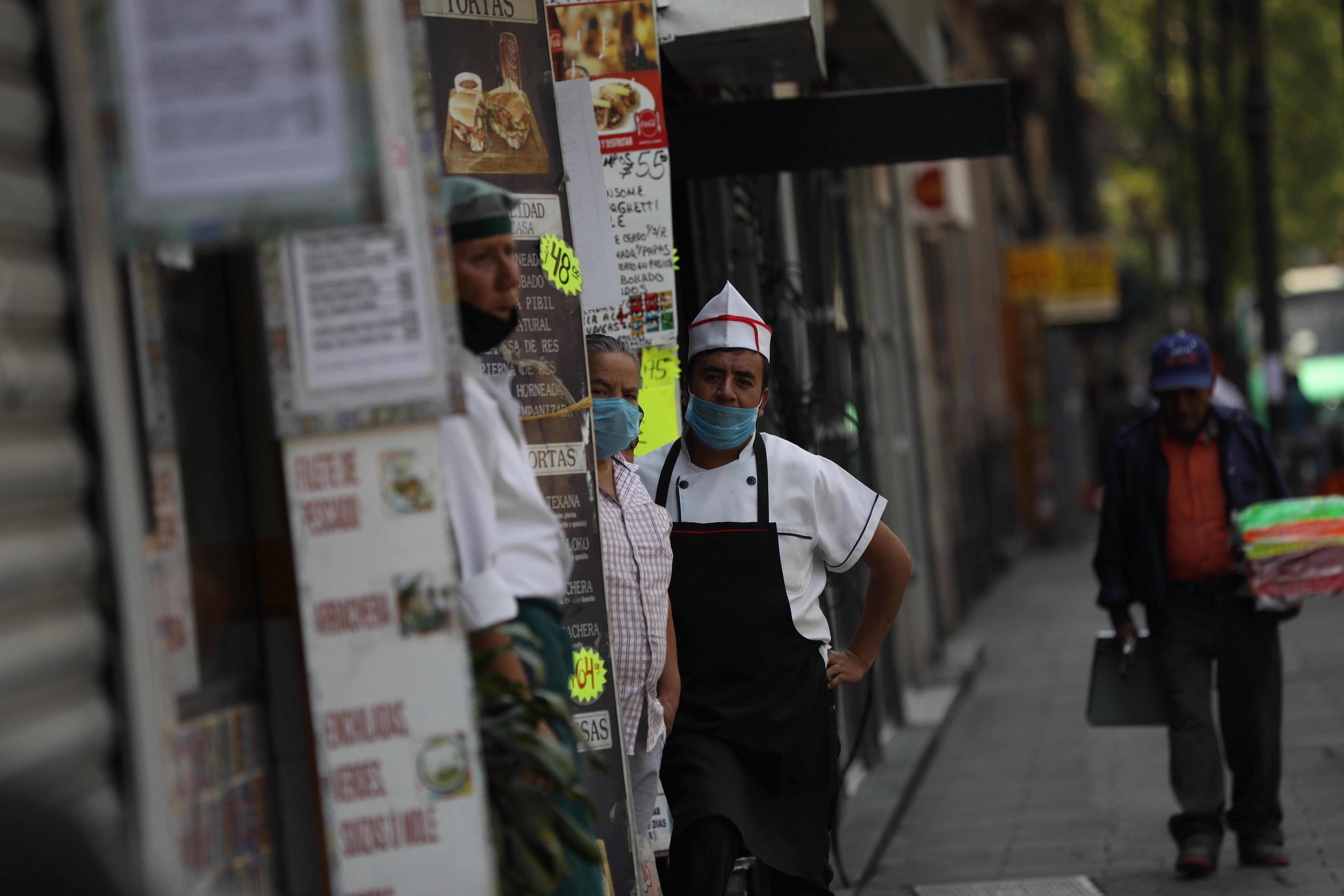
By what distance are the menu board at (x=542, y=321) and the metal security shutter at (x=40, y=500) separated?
154 centimetres

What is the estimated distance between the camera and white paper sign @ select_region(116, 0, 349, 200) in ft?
8.91

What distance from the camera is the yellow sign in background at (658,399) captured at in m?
5.68

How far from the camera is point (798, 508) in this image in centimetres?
488

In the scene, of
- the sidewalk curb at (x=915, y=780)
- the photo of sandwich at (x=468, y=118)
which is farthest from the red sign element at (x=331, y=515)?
the sidewalk curb at (x=915, y=780)

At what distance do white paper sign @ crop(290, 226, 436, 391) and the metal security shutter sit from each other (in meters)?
0.39

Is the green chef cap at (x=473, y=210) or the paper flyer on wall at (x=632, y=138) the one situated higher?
the paper flyer on wall at (x=632, y=138)

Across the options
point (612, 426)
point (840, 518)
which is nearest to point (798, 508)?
point (840, 518)

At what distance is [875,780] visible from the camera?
8516 millimetres

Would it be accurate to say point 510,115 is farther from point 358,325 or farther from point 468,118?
point 358,325

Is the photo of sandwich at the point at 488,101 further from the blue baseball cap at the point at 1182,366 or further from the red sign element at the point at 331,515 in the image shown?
the blue baseball cap at the point at 1182,366

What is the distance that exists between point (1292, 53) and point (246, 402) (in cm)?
3579

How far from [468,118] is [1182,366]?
138 inches

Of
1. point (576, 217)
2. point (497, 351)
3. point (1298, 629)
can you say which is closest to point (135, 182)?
point (497, 351)

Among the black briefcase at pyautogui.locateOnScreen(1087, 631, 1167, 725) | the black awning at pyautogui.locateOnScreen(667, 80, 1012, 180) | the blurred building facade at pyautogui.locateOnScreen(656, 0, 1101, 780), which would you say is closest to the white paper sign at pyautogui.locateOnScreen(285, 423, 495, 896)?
the blurred building facade at pyautogui.locateOnScreen(656, 0, 1101, 780)
